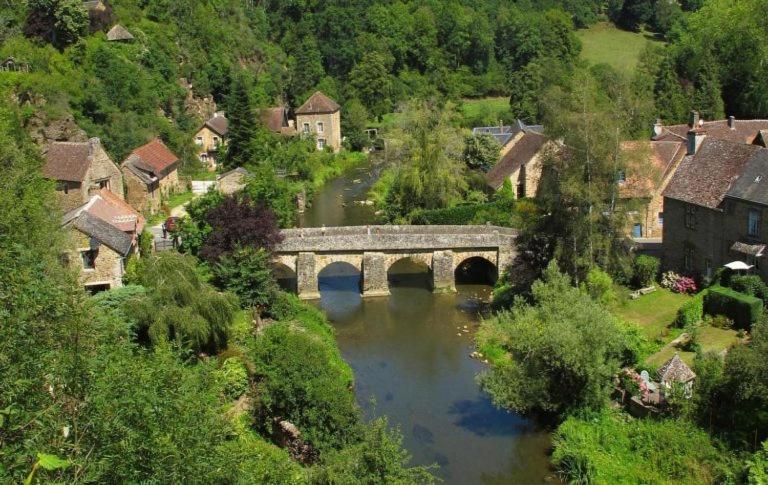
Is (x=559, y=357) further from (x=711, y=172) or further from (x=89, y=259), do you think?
(x=89, y=259)

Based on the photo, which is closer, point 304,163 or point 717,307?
point 717,307

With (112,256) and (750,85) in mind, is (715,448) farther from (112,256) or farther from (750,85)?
(750,85)

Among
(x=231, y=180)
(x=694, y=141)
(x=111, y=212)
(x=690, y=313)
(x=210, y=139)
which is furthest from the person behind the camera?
(x=210, y=139)

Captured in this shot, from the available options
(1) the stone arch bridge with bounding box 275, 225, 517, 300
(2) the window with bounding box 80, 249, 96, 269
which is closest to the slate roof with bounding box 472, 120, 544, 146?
(1) the stone arch bridge with bounding box 275, 225, 517, 300

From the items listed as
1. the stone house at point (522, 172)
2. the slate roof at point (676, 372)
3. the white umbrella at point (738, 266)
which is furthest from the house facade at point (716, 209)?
the stone house at point (522, 172)


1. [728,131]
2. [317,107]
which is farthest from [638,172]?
[317,107]

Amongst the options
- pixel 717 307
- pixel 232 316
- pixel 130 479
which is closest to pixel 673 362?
pixel 717 307

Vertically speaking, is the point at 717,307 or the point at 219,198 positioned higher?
the point at 219,198
